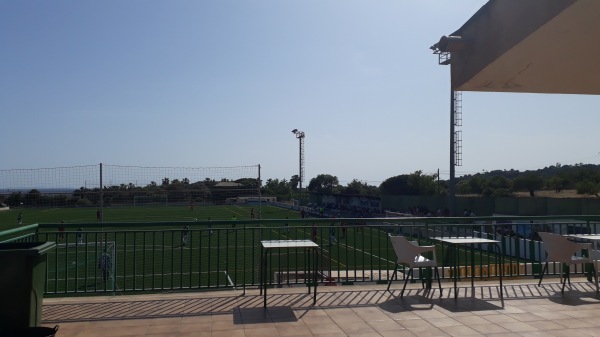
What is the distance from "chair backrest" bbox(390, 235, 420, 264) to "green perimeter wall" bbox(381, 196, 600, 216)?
2178 centimetres

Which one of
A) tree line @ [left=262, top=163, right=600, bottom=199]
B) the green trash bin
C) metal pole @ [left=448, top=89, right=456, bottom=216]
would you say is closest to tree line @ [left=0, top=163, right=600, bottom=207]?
tree line @ [left=262, top=163, right=600, bottom=199]

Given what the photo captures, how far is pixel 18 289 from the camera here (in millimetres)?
4531

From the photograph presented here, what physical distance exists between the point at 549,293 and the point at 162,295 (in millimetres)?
5325

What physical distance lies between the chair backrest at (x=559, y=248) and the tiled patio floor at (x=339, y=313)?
→ 0.51 m

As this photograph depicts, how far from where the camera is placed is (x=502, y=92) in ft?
25.6

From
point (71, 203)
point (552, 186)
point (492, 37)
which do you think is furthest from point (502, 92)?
point (552, 186)

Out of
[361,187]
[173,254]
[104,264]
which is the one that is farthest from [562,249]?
[361,187]

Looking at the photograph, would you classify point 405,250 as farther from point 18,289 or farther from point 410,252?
point 18,289

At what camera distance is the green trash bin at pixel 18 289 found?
14.7 ft

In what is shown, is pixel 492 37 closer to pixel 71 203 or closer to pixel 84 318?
pixel 84 318

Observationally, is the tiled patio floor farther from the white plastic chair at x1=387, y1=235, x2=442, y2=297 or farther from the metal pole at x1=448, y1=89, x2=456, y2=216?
the metal pole at x1=448, y1=89, x2=456, y2=216

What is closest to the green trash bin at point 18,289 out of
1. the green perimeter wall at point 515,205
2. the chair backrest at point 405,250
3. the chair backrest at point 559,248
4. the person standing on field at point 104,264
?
the chair backrest at point 405,250

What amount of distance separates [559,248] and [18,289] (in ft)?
21.2

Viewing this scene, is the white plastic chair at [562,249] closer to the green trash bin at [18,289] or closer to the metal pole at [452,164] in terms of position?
the green trash bin at [18,289]
